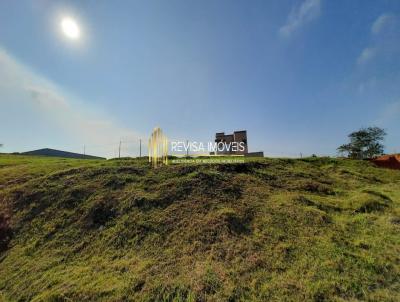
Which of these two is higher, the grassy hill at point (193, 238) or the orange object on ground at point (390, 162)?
the orange object on ground at point (390, 162)

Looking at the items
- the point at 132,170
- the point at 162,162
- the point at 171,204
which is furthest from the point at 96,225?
the point at 162,162

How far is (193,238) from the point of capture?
18.6 feet

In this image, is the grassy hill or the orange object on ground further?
the orange object on ground

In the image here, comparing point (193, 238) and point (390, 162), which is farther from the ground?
point (390, 162)

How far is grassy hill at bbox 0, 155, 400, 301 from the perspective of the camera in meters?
4.19

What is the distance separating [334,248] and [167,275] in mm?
3648

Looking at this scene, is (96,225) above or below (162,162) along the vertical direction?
below

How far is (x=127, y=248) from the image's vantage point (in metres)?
5.64

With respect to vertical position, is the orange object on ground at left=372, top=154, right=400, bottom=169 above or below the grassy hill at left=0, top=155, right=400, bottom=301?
above

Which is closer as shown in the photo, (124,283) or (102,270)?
(124,283)

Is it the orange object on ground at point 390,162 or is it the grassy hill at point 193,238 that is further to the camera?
the orange object on ground at point 390,162

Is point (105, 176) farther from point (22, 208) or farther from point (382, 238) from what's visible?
point (382, 238)

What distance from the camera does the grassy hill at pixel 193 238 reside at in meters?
4.19

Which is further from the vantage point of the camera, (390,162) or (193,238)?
(390,162)
